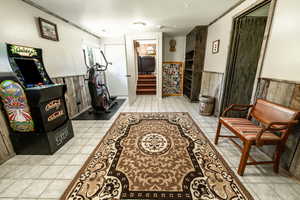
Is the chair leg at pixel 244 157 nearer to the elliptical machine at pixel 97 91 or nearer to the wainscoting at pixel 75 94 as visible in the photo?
the elliptical machine at pixel 97 91

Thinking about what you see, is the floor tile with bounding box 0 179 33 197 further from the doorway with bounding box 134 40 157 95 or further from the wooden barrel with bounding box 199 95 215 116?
the doorway with bounding box 134 40 157 95

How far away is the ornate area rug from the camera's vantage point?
1.21 m

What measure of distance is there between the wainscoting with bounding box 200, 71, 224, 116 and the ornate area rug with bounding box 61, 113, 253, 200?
1.16 metres

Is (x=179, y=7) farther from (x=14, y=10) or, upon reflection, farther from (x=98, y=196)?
(x=98, y=196)

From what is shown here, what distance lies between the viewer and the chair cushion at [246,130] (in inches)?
52.1

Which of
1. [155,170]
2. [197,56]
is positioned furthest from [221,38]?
[155,170]

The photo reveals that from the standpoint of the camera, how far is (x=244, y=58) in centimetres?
240

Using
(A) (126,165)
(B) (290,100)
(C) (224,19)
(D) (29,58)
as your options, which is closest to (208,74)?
(C) (224,19)

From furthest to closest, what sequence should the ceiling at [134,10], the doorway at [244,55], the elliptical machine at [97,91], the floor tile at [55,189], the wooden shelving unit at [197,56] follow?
the wooden shelving unit at [197,56], the elliptical machine at [97,91], the doorway at [244,55], the ceiling at [134,10], the floor tile at [55,189]

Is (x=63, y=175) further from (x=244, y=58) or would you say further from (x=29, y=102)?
(x=244, y=58)

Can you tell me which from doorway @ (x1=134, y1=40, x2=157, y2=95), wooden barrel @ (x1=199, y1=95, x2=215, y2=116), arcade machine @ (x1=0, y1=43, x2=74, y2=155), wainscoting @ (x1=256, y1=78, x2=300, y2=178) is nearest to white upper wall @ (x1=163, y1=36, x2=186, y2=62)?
doorway @ (x1=134, y1=40, x2=157, y2=95)

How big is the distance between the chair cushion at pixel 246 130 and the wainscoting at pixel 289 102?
0.68 ft

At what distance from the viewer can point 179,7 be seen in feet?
7.61

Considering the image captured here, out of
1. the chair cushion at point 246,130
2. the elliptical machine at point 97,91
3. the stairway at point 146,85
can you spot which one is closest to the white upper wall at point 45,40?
the elliptical machine at point 97,91
